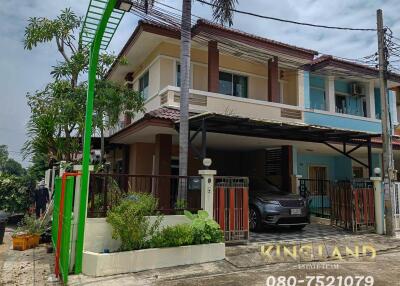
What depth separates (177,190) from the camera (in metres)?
8.22

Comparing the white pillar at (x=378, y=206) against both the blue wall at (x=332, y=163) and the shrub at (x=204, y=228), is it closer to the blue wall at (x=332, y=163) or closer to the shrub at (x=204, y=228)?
the blue wall at (x=332, y=163)

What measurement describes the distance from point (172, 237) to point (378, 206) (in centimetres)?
706

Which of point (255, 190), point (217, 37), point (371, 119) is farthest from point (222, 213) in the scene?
point (371, 119)

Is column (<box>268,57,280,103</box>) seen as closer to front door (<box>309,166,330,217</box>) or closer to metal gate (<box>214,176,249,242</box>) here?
front door (<box>309,166,330,217</box>)

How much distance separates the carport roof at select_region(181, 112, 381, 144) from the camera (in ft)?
27.9

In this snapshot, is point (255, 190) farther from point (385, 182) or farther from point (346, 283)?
point (346, 283)

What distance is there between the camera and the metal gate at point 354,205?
10.5m

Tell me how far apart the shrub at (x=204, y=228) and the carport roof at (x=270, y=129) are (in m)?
2.28

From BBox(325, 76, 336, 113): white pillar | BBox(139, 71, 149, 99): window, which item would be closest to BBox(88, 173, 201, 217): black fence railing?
BBox(139, 71, 149, 99): window

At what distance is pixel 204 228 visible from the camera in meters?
7.37

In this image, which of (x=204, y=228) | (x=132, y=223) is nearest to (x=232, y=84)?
(x=204, y=228)

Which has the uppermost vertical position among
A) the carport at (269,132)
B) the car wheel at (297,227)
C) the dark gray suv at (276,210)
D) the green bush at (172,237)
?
the carport at (269,132)

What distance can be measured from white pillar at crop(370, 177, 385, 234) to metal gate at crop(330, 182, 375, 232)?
0.37 feet

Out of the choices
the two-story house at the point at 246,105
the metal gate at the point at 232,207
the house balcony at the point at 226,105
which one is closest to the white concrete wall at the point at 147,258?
the metal gate at the point at 232,207
